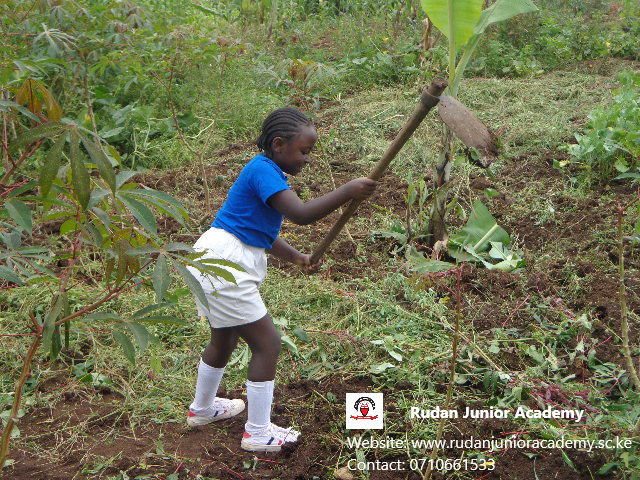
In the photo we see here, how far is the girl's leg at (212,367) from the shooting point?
253 cm

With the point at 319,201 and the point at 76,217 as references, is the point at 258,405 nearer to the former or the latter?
the point at 319,201

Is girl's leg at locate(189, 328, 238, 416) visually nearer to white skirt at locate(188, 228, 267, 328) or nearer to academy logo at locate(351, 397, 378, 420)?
white skirt at locate(188, 228, 267, 328)

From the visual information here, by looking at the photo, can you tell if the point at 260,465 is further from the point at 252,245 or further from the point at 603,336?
the point at 603,336

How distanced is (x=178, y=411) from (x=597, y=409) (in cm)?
158

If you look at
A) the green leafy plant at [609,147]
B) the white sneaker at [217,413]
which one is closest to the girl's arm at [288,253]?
the white sneaker at [217,413]

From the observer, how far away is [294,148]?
2479 millimetres

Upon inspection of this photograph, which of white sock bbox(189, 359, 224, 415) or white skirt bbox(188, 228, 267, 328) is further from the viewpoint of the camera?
white sock bbox(189, 359, 224, 415)

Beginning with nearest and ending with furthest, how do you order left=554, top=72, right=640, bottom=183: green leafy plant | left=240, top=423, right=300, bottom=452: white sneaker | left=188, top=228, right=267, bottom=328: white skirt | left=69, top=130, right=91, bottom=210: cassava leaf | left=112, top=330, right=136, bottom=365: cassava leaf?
left=69, top=130, right=91, bottom=210: cassava leaf
left=112, top=330, right=136, bottom=365: cassava leaf
left=188, top=228, right=267, bottom=328: white skirt
left=240, top=423, right=300, bottom=452: white sneaker
left=554, top=72, right=640, bottom=183: green leafy plant

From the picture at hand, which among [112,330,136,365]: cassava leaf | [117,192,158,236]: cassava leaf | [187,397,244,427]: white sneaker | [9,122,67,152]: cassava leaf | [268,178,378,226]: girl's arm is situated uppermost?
[268,178,378,226]: girl's arm

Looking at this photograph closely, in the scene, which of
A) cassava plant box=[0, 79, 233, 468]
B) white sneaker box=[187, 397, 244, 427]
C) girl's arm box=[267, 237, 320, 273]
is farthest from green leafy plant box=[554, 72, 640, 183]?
cassava plant box=[0, 79, 233, 468]

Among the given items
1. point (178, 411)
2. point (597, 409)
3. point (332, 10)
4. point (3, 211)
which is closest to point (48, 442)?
point (178, 411)

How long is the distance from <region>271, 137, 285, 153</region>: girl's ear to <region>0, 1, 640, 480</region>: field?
0.41m

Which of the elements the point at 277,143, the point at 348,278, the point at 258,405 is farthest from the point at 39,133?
the point at 348,278

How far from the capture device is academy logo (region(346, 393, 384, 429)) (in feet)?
8.30
